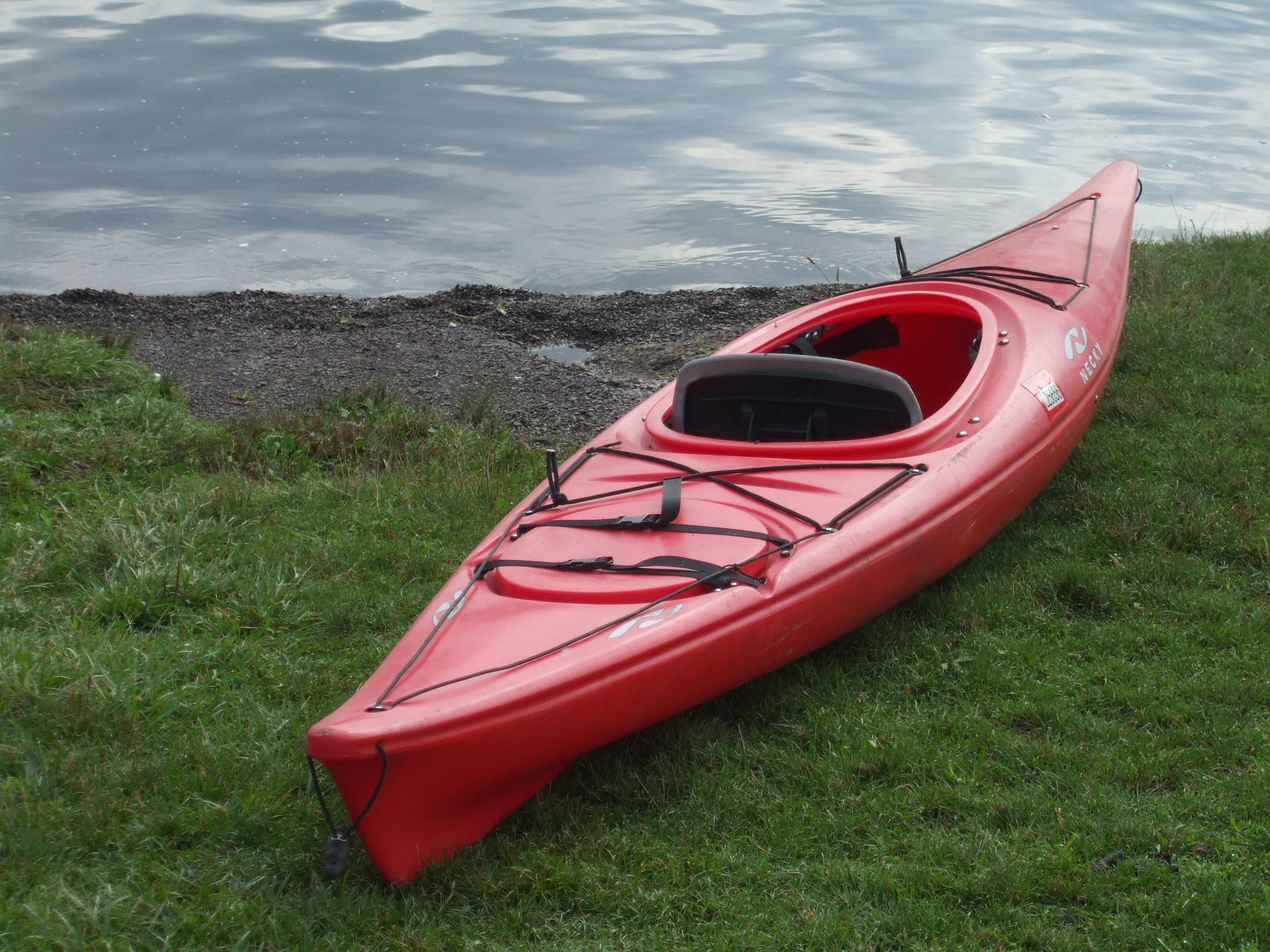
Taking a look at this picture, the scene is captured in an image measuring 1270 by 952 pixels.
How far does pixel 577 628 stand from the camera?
A: 2.68 m

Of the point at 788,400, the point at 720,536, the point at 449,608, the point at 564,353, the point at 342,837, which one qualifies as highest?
the point at 788,400

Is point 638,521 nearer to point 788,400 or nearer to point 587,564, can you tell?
point 587,564

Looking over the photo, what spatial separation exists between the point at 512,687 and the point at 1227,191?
10.5m

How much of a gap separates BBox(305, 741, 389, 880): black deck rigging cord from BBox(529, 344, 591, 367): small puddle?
451cm

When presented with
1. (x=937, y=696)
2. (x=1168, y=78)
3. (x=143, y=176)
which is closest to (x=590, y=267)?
(x=143, y=176)

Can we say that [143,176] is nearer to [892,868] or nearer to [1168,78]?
[892,868]

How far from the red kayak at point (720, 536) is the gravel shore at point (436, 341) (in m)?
1.73

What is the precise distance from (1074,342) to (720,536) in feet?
6.52

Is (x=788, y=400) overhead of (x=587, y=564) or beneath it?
overhead

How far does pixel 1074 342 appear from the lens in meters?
4.21

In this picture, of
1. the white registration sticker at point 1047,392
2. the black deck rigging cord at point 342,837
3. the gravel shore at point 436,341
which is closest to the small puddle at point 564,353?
the gravel shore at point 436,341

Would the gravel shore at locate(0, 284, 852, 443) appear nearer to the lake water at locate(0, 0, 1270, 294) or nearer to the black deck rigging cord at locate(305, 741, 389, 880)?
the lake water at locate(0, 0, 1270, 294)

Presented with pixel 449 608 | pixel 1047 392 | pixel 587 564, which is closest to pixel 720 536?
pixel 587 564

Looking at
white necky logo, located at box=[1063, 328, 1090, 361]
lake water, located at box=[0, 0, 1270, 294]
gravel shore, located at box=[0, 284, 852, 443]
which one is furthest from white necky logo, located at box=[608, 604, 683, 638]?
lake water, located at box=[0, 0, 1270, 294]
